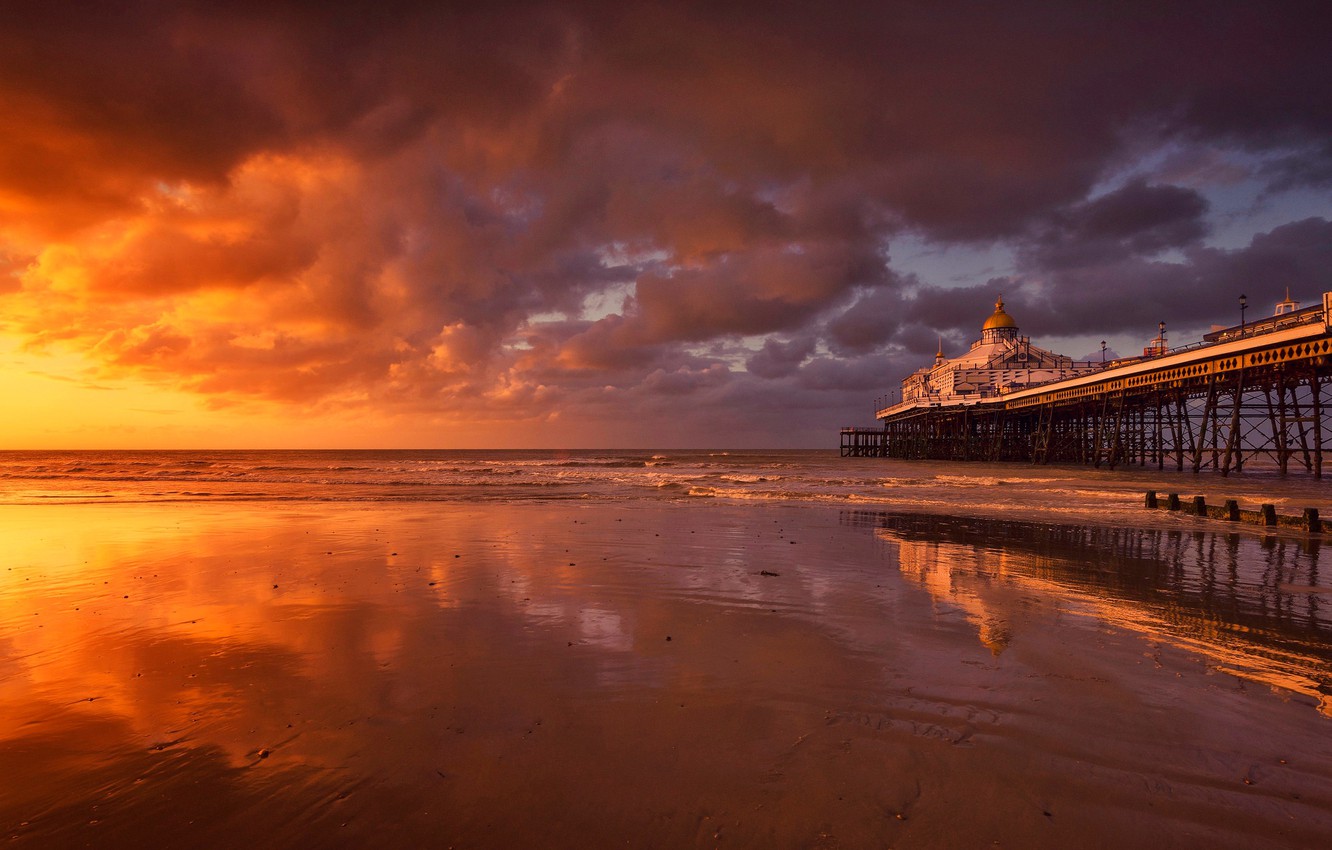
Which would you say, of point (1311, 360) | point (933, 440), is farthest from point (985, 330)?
point (1311, 360)

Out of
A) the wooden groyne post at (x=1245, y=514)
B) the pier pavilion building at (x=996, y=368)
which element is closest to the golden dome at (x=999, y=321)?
the pier pavilion building at (x=996, y=368)

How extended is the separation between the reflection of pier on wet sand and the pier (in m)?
24.5

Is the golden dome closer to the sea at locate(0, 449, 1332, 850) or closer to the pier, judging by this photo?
the pier

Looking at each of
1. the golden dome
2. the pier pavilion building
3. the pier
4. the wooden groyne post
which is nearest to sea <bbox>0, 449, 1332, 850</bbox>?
the wooden groyne post

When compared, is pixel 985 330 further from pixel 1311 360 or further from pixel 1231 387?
pixel 1311 360

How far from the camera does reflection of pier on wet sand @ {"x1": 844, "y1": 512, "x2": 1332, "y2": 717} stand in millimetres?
6230

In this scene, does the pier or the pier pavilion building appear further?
the pier pavilion building

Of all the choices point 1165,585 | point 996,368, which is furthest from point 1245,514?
point 996,368

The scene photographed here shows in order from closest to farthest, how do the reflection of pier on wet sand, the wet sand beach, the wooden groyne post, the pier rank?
1. the wet sand beach
2. the reflection of pier on wet sand
3. the wooden groyne post
4. the pier

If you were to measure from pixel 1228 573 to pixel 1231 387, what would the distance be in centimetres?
3736

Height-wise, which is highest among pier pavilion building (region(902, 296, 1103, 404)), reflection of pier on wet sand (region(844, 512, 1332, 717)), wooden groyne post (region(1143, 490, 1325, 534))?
pier pavilion building (region(902, 296, 1103, 404))

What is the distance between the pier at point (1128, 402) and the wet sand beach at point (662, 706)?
99.8ft

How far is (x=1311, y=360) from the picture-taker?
96.7ft

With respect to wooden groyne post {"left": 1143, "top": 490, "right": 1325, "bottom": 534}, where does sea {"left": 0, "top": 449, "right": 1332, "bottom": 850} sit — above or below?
below
